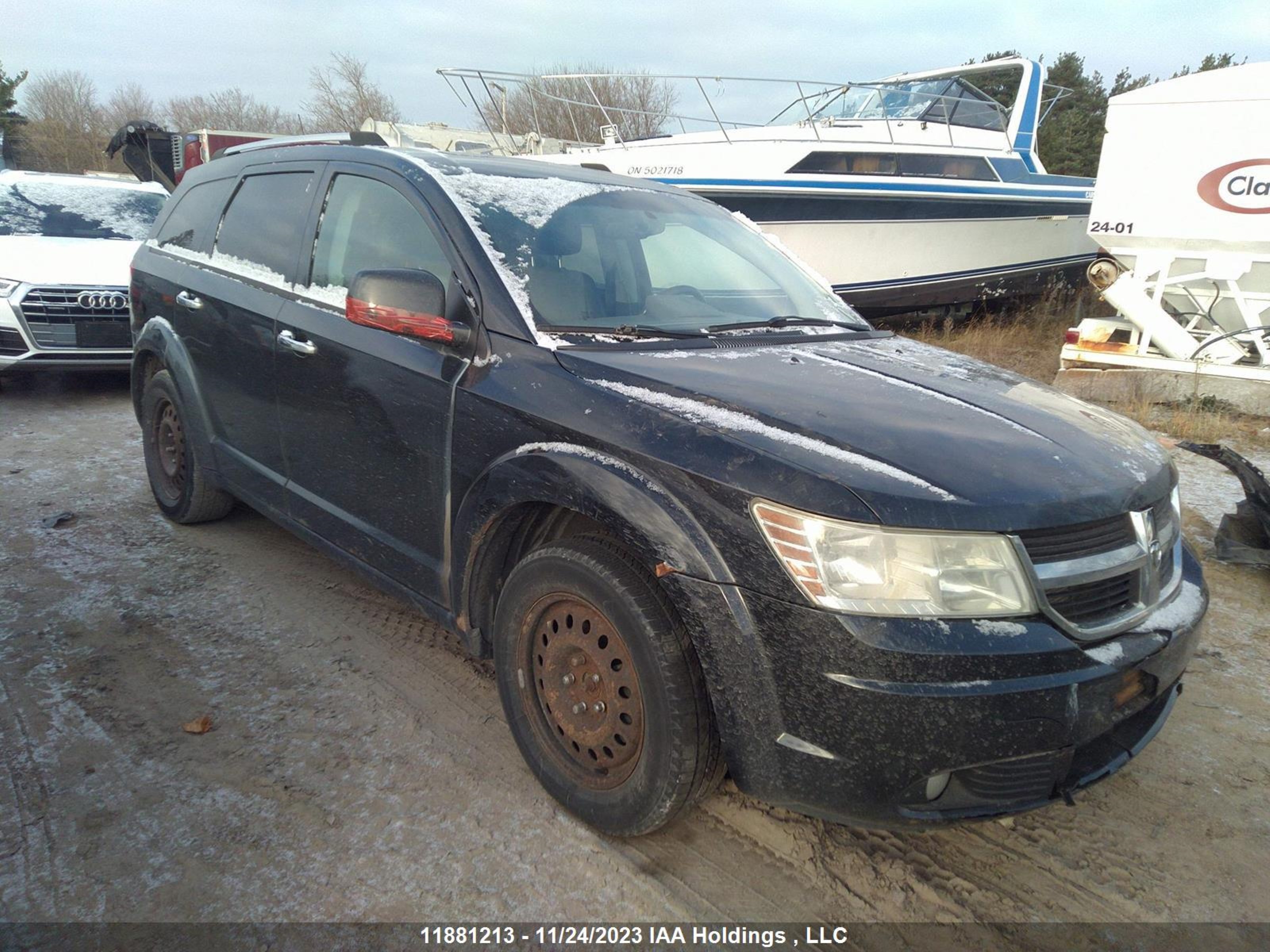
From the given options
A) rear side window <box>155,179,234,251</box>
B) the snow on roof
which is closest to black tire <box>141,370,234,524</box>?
rear side window <box>155,179,234,251</box>

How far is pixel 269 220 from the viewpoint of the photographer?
144 inches

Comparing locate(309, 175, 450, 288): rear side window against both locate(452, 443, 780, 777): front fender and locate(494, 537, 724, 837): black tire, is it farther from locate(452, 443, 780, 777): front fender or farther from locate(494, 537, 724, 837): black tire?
locate(494, 537, 724, 837): black tire

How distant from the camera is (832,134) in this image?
10.6 metres

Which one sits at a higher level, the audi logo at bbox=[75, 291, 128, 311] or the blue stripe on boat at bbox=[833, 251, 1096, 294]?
the blue stripe on boat at bbox=[833, 251, 1096, 294]

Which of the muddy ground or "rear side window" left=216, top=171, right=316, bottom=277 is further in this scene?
"rear side window" left=216, top=171, right=316, bottom=277

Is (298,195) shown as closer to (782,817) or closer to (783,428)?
(783,428)

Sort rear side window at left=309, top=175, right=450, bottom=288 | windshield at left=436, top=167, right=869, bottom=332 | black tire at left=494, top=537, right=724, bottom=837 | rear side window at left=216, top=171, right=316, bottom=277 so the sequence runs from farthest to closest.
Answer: rear side window at left=216, top=171, right=316, bottom=277, rear side window at left=309, top=175, right=450, bottom=288, windshield at left=436, top=167, right=869, bottom=332, black tire at left=494, top=537, right=724, bottom=837

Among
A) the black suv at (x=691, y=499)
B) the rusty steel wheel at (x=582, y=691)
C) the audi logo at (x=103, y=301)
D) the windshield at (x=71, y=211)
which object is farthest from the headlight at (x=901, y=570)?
the windshield at (x=71, y=211)

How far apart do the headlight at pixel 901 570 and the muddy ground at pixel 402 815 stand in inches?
33.8

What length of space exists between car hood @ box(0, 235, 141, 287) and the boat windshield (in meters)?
7.49

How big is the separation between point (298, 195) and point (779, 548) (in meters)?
2.59

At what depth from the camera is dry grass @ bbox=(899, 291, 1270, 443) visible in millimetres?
6688

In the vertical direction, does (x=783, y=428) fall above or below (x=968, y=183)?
below

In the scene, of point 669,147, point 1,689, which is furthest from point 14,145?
point 1,689
